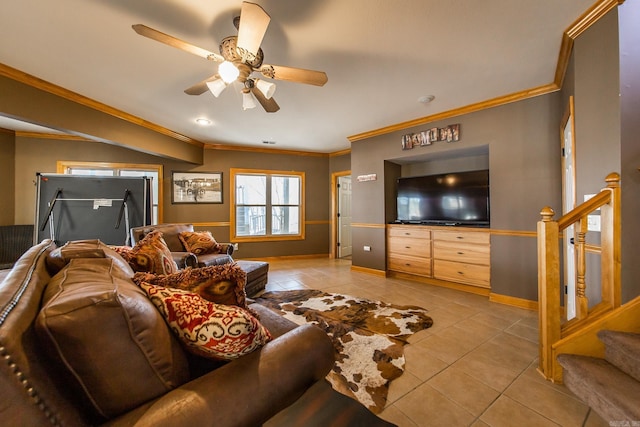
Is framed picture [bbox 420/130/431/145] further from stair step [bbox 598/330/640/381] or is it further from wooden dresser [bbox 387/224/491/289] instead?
stair step [bbox 598/330/640/381]

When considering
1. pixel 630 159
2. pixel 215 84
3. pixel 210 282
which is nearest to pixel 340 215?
pixel 215 84

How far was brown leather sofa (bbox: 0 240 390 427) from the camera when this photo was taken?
0.55m

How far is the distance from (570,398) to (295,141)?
15.8 ft

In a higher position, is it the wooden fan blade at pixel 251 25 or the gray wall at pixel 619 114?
the wooden fan blade at pixel 251 25

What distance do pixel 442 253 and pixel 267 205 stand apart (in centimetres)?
378

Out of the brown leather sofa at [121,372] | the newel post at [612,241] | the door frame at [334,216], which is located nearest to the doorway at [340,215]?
the door frame at [334,216]

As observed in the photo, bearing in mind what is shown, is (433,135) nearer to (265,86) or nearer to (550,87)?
(550,87)

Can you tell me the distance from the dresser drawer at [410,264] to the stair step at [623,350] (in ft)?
7.50

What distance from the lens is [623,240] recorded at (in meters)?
1.54

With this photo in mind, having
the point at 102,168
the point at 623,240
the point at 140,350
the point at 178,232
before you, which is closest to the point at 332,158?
the point at 178,232

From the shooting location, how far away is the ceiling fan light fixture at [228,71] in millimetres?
1821

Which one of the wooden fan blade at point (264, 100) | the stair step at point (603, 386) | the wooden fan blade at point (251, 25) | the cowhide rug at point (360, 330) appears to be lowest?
the cowhide rug at point (360, 330)

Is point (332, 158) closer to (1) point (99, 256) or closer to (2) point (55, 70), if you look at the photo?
(2) point (55, 70)

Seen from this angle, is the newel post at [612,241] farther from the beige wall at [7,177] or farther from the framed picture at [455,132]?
the beige wall at [7,177]
